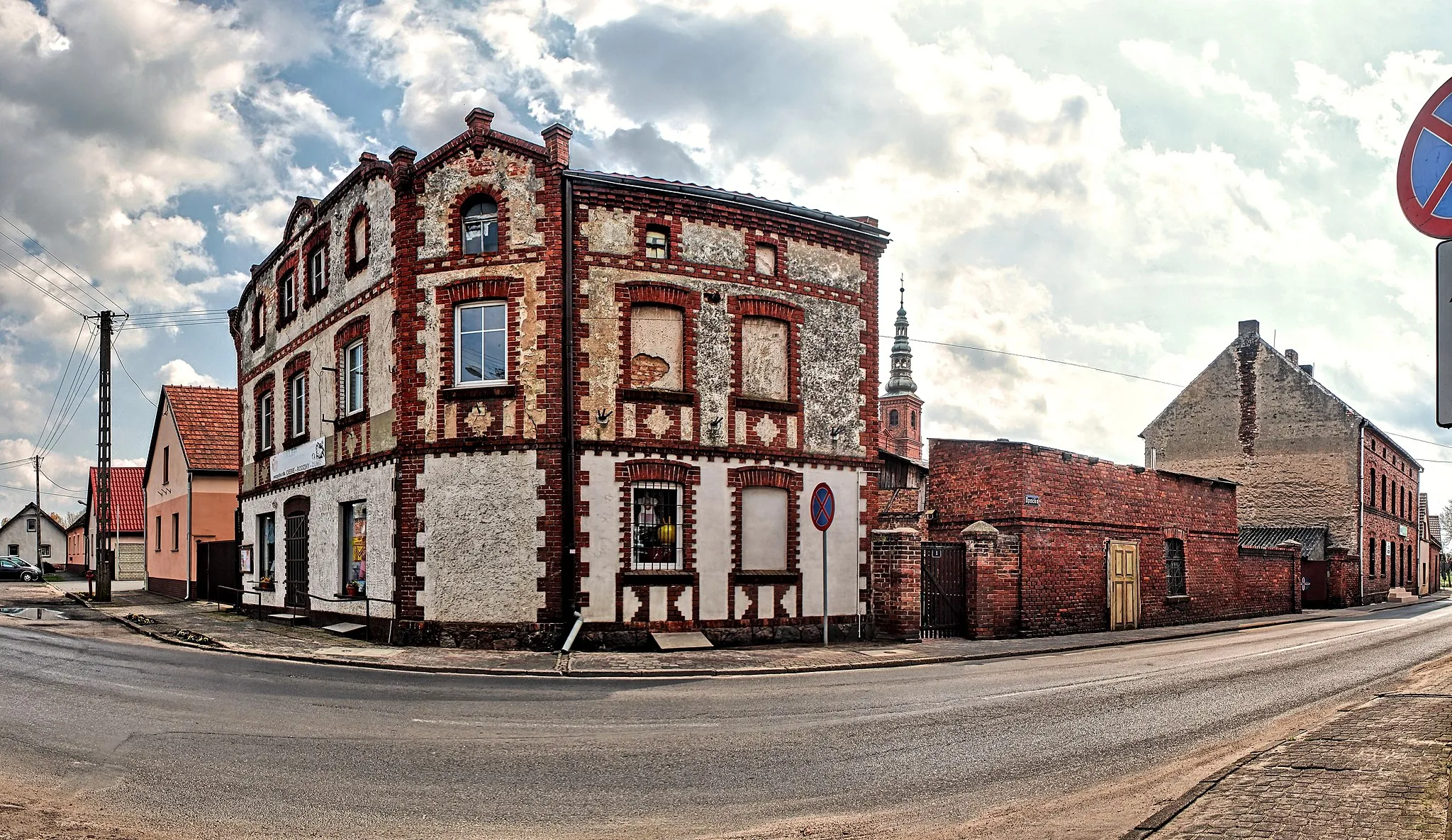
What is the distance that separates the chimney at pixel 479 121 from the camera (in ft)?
63.1

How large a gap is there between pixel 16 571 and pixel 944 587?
199ft

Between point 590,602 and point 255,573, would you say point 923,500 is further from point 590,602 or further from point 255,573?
point 255,573

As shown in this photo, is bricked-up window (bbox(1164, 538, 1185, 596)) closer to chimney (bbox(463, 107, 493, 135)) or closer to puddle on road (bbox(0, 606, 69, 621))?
chimney (bbox(463, 107, 493, 135))

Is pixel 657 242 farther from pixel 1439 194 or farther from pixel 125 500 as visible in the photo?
pixel 125 500

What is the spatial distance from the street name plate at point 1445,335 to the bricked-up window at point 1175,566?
24286 millimetres

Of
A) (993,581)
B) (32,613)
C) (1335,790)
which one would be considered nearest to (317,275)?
(32,613)

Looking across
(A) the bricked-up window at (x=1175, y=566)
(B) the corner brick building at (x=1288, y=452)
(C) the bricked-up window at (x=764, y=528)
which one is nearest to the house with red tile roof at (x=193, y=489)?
(C) the bricked-up window at (x=764, y=528)

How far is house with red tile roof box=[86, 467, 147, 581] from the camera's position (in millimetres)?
56688

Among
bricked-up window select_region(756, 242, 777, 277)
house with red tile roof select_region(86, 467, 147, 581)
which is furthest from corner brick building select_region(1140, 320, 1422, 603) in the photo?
house with red tile roof select_region(86, 467, 147, 581)

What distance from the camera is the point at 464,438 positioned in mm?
18906

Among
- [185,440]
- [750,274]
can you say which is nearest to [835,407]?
[750,274]

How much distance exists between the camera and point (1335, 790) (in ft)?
23.7

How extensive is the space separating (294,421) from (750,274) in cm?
1222

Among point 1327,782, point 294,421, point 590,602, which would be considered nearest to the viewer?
point 1327,782
